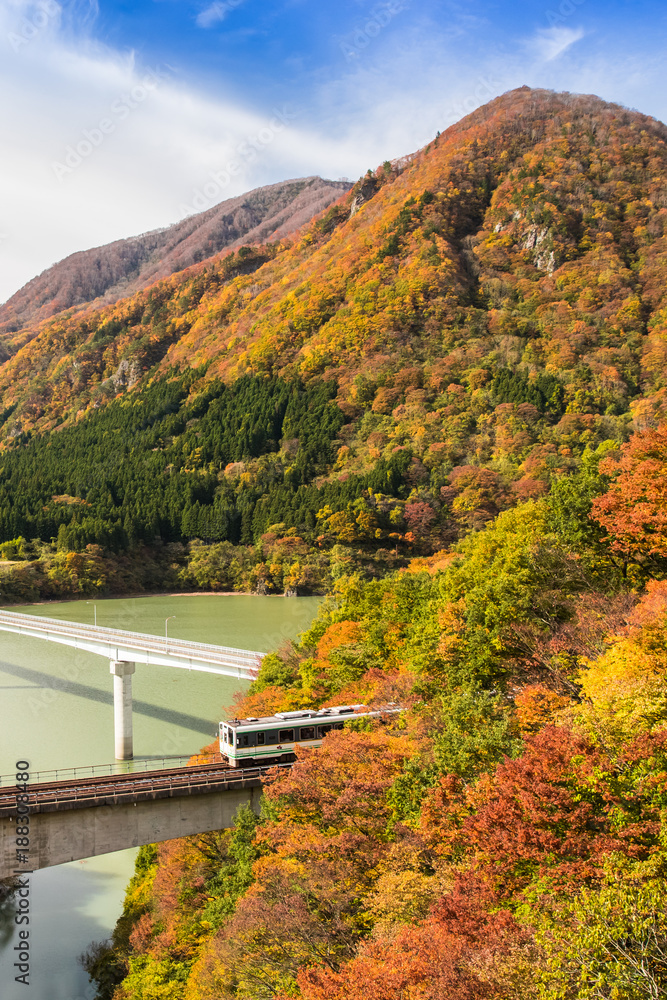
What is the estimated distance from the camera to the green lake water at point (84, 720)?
2528 cm

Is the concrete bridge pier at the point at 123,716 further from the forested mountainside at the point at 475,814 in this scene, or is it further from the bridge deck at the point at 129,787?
the bridge deck at the point at 129,787

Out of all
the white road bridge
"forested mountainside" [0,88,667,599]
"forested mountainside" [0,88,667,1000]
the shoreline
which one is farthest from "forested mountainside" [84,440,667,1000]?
"forested mountainside" [0,88,667,599]

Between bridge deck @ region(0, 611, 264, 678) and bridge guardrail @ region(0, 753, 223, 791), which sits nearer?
bridge guardrail @ region(0, 753, 223, 791)

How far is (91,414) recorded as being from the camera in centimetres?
14338

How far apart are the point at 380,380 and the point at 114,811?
98.4 meters

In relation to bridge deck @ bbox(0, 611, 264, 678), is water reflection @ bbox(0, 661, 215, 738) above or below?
below

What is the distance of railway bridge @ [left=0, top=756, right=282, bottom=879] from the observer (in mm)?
20891

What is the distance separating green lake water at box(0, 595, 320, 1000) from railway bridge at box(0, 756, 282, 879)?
4.58 meters

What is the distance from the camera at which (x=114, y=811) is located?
22172 mm

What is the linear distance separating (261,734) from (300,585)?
206 ft

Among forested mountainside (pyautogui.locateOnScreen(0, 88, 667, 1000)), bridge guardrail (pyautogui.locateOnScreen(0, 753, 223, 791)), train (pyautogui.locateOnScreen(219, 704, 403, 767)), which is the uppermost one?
forested mountainside (pyautogui.locateOnScreen(0, 88, 667, 1000))

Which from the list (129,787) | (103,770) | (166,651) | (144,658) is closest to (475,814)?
(129,787)

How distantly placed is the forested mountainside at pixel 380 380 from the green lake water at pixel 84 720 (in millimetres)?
23231

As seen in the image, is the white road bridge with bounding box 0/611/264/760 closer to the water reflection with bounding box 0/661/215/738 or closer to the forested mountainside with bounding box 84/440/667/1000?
the water reflection with bounding box 0/661/215/738
